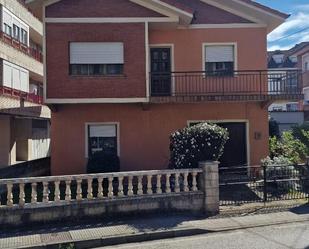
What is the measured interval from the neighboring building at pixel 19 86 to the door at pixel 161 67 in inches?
353

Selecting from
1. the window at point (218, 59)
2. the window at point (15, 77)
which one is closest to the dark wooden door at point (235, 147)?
the window at point (218, 59)

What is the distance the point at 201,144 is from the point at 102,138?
16.0ft

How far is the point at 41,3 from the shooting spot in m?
13.7

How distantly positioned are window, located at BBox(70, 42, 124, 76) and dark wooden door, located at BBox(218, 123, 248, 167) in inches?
190

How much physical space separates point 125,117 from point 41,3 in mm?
5006

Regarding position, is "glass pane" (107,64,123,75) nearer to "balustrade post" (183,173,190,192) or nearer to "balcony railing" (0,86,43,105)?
"balustrade post" (183,173,190,192)

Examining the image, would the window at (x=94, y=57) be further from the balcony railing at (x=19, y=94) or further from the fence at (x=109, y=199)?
the balcony railing at (x=19, y=94)

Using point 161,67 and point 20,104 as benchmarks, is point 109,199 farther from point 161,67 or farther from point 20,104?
point 20,104

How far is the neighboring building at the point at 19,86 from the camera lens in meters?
21.4

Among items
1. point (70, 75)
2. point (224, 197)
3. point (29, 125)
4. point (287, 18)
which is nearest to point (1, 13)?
point (29, 125)

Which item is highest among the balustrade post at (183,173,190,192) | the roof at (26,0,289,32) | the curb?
the roof at (26,0,289,32)

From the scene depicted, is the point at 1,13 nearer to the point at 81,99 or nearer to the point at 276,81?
the point at 81,99

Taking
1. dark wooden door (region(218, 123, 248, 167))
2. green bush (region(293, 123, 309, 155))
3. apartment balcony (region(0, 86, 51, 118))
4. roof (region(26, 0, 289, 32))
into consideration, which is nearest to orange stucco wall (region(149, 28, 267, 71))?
roof (region(26, 0, 289, 32))

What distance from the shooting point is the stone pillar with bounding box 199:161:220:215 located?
32.0 feet
